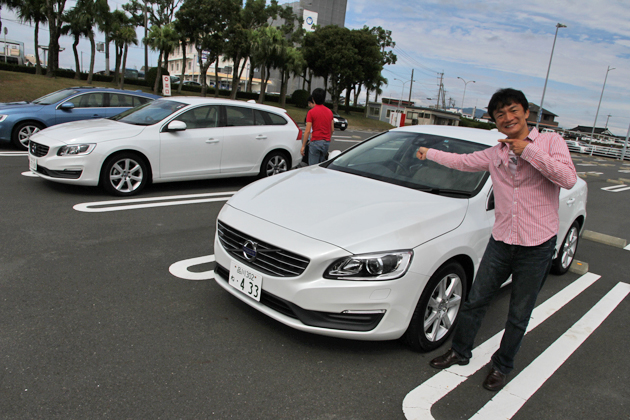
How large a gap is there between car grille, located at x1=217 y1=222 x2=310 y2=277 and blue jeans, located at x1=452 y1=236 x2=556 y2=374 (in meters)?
1.12

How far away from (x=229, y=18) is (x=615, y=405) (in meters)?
46.0

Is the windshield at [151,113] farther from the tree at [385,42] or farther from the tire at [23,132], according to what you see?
the tree at [385,42]

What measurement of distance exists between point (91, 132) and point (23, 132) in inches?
188

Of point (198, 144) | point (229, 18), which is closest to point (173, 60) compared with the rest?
point (229, 18)

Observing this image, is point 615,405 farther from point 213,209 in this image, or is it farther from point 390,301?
point 213,209

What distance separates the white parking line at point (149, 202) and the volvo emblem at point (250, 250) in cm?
361

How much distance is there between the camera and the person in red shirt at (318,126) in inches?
299

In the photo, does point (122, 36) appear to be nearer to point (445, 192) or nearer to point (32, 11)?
point (32, 11)

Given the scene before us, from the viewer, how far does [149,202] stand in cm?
663

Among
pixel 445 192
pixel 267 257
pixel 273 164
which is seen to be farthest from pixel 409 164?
pixel 273 164

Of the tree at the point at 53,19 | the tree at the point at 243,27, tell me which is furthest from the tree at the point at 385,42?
the tree at the point at 53,19

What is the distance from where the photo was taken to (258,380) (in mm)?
2771

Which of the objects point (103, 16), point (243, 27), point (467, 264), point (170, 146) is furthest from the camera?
point (243, 27)

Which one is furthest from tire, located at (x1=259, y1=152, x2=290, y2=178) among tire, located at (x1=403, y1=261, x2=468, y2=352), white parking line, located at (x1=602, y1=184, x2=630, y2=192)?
white parking line, located at (x1=602, y1=184, x2=630, y2=192)
